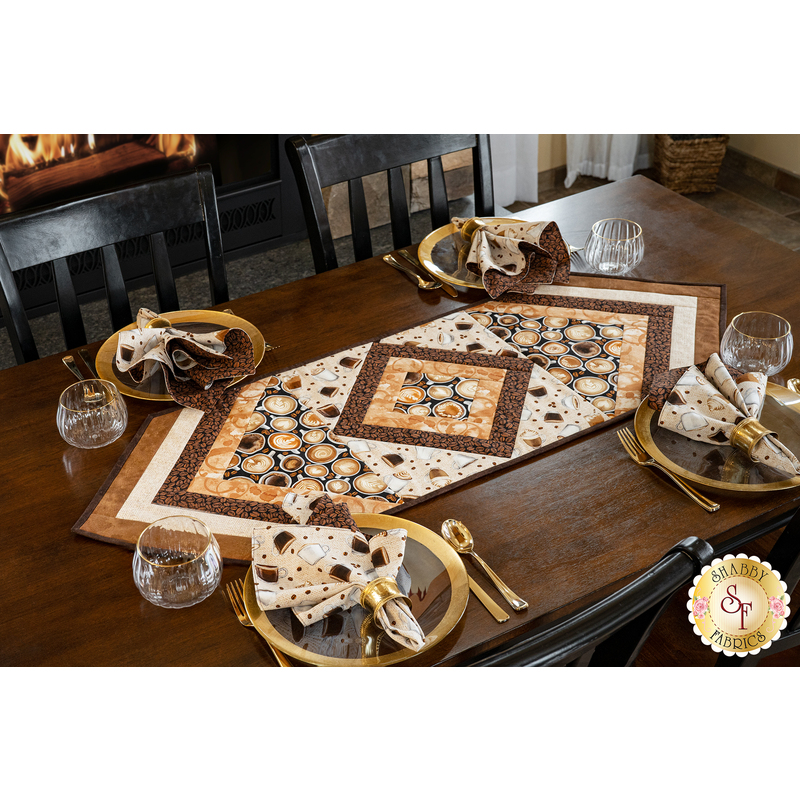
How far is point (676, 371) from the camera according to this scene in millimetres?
1382

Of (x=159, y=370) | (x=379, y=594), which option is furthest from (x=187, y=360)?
(x=379, y=594)

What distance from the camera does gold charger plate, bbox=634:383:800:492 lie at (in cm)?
119

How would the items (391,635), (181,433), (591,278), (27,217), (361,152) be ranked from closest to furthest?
(391,635) < (181,433) < (27,217) < (591,278) < (361,152)

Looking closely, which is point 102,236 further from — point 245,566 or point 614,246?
point 614,246

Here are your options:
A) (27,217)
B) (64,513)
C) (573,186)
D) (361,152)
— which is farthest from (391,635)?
(573,186)

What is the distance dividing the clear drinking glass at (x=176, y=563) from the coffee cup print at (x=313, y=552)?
0.11 meters

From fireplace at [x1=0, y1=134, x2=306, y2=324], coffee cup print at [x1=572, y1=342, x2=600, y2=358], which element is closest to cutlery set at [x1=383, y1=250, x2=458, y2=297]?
coffee cup print at [x1=572, y1=342, x2=600, y2=358]

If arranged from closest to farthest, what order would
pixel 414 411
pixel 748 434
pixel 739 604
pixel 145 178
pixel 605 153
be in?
pixel 739 604
pixel 748 434
pixel 414 411
pixel 145 178
pixel 605 153

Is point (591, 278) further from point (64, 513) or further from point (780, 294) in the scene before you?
point (64, 513)

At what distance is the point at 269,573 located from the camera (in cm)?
103

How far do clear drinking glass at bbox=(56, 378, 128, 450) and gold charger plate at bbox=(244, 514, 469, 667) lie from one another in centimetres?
38

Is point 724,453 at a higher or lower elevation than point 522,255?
lower

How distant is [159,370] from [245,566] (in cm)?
49

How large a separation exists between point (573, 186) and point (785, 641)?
3122 millimetres
